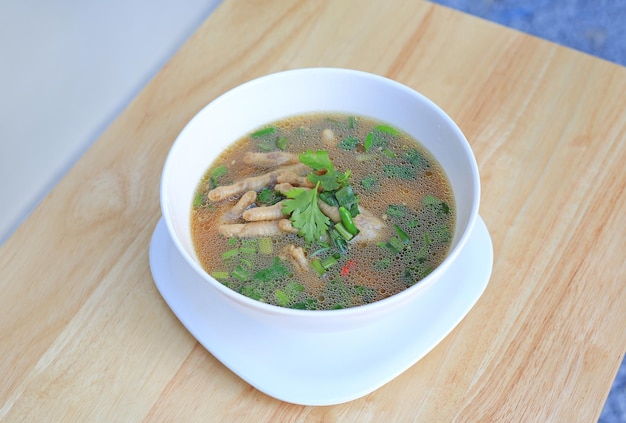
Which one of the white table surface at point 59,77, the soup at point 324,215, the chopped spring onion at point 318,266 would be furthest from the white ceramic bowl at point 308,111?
the white table surface at point 59,77

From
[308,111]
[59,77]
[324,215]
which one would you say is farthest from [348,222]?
[59,77]

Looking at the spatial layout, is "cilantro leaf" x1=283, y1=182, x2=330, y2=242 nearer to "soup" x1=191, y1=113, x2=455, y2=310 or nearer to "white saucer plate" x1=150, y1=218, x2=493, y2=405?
"soup" x1=191, y1=113, x2=455, y2=310

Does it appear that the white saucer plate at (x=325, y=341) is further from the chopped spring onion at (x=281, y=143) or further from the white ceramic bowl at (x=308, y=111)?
the chopped spring onion at (x=281, y=143)

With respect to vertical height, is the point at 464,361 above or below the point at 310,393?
below

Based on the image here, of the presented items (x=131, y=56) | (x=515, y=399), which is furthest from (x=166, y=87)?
(x=515, y=399)

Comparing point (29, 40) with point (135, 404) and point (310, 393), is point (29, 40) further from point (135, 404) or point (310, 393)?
point (310, 393)
